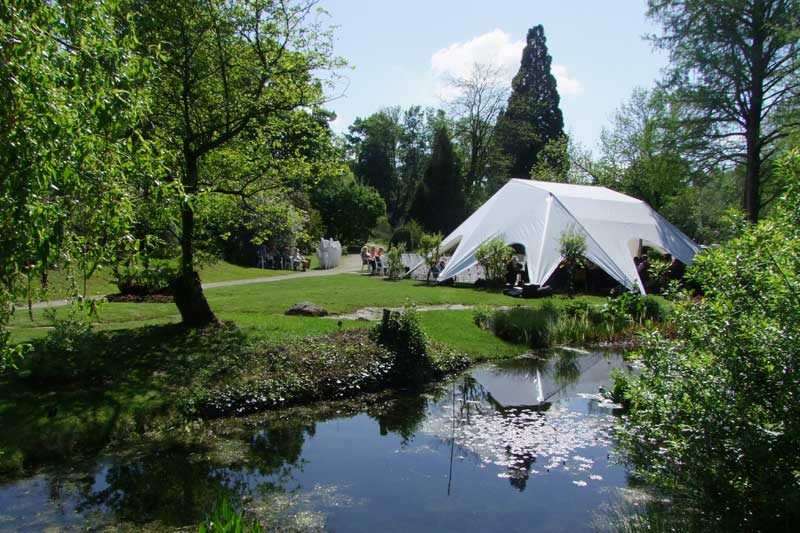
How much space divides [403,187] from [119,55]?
2377 inches

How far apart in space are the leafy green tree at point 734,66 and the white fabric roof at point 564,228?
12.2 ft

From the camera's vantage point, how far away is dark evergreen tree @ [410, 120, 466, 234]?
38.7 metres

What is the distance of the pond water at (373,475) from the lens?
5.61m

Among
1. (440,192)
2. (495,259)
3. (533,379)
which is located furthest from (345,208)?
(533,379)

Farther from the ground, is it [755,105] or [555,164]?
[555,164]

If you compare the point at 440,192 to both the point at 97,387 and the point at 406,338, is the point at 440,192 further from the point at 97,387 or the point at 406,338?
the point at 97,387

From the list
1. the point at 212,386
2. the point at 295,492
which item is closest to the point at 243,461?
the point at 295,492

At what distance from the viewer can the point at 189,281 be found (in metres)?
10.6

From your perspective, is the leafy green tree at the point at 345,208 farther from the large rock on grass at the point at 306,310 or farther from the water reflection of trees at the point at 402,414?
the water reflection of trees at the point at 402,414

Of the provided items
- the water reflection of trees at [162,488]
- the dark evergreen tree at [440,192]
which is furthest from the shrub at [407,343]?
the dark evergreen tree at [440,192]

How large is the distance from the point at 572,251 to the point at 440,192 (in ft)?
68.2

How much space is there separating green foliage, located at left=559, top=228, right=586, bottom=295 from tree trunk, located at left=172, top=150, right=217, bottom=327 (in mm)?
12179

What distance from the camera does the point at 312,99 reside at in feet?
36.9

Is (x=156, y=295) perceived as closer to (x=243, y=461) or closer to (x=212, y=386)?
(x=212, y=386)
